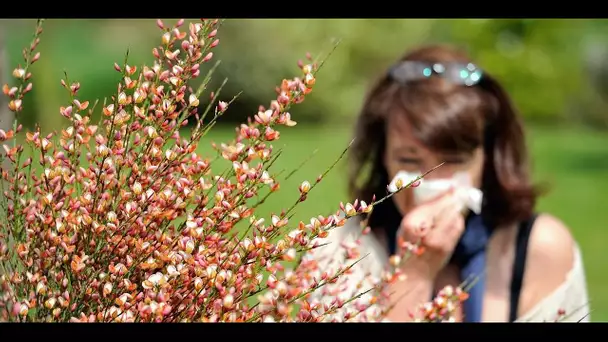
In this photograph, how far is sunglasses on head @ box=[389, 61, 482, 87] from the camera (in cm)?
245

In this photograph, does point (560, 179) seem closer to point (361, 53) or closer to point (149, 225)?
point (361, 53)

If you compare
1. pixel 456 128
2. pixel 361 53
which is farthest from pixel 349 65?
pixel 456 128

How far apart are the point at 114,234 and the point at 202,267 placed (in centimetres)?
14

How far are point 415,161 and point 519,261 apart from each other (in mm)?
422

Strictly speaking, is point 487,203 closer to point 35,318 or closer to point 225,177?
point 225,177

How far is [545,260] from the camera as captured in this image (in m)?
2.33

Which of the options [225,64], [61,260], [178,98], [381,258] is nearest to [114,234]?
[61,260]

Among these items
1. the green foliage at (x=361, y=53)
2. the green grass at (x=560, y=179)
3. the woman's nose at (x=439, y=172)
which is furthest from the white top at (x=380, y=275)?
the green foliage at (x=361, y=53)

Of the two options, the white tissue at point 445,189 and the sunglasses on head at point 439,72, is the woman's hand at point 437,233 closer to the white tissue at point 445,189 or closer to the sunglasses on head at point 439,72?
the white tissue at point 445,189

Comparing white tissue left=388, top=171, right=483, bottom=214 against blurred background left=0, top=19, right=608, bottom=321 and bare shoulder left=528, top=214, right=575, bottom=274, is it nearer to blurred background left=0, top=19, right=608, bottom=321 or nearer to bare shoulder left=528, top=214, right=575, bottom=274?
bare shoulder left=528, top=214, right=575, bottom=274

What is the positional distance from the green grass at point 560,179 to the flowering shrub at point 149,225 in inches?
133

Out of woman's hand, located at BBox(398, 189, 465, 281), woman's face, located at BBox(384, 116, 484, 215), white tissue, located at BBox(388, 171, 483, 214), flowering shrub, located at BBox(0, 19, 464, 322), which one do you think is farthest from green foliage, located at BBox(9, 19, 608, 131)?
flowering shrub, located at BBox(0, 19, 464, 322)

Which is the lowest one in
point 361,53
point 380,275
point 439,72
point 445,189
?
point 380,275
